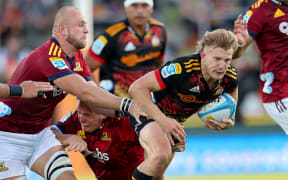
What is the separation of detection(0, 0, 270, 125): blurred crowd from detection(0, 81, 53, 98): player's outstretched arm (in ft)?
19.0

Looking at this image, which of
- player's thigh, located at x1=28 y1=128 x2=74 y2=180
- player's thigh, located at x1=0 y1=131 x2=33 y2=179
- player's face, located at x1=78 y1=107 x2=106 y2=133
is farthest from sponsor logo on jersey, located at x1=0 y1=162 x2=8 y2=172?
player's face, located at x1=78 y1=107 x2=106 y2=133

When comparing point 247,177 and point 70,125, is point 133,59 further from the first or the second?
point 247,177

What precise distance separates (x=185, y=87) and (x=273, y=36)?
1.40 metres

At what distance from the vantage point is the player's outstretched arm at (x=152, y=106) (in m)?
4.57

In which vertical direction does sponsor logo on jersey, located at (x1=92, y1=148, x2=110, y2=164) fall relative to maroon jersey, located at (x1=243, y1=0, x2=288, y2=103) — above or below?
below

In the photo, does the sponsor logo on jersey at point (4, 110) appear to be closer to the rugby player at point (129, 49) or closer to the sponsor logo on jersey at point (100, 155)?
the sponsor logo on jersey at point (100, 155)

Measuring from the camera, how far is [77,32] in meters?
5.05

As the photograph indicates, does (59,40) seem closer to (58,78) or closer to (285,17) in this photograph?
(58,78)

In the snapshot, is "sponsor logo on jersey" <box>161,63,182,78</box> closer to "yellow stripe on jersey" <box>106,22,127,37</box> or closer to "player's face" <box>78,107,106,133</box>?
Result: "player's face" <box>78,107,106,133</box>

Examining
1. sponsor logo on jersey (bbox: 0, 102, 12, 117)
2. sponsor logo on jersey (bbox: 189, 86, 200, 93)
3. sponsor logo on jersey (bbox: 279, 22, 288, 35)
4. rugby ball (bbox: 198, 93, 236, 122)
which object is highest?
sponsor logo on jersey (bbox: 279, 22, 288, 35)

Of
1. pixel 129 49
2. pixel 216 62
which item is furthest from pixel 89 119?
pixel 129 49

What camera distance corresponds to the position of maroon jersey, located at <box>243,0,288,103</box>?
5.44 m

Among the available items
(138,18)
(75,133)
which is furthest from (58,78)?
(138,18)

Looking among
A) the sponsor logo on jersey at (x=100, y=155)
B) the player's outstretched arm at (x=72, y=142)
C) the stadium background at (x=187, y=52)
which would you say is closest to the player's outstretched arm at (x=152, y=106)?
the player's outstretched arm at (x=72, y=142)
